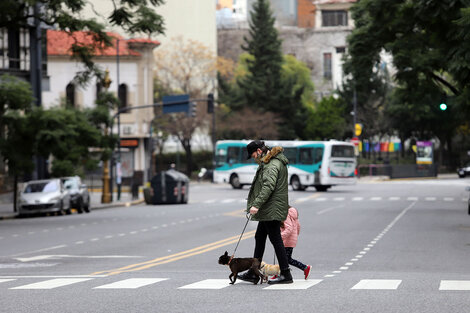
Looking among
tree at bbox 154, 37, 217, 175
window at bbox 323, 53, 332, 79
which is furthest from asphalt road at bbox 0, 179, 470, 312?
window at bbox 323, 53, 332, 79

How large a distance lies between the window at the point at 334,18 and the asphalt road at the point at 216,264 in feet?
317

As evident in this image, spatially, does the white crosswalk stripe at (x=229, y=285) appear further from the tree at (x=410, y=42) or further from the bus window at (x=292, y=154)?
the bus window at (x=292, y=154)

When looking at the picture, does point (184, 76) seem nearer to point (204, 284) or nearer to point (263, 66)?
point (263, 66)

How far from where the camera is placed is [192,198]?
55312 mm

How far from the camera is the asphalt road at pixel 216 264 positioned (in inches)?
420

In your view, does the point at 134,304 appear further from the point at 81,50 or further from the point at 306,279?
the point at 81,50

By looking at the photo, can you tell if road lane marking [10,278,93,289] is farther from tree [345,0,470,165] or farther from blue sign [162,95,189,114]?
blue sign [162,95,189,114]

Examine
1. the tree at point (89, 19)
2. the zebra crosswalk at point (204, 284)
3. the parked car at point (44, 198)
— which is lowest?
the parked car at point (44, 198)

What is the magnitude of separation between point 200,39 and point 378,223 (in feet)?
252

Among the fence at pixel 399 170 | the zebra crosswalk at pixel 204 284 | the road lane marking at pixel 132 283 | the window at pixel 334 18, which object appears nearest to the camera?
the zebra crosswalk at pixel 204 284

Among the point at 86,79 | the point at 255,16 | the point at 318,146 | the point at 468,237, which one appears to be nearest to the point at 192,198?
the point at 318,146

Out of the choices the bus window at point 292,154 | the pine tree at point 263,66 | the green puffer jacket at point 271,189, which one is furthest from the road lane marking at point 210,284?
the pine tree at point 263,66

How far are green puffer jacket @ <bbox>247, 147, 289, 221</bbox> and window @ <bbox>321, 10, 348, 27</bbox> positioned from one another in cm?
12000

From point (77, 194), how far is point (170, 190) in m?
8.38
